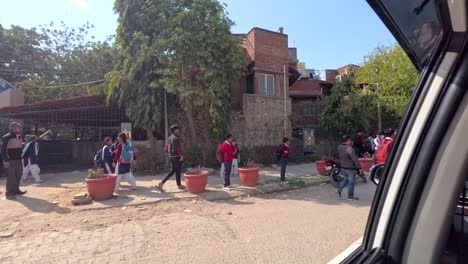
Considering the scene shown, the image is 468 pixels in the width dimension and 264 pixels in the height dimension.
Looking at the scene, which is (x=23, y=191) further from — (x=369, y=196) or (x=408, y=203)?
(x=408, y=203)

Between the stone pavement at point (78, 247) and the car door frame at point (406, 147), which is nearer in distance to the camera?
the car door frame at point (406, 147)

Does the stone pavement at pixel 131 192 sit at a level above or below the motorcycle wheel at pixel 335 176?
below

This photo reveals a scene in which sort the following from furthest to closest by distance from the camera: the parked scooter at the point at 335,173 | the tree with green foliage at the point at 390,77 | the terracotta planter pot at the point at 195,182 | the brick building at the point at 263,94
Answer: the tree with green foliage at the point at 390,77 < the brick building at the point at 263,94 < the parked scooter at the point at 335,173 < the terracotta planter pot at the point at 195,182

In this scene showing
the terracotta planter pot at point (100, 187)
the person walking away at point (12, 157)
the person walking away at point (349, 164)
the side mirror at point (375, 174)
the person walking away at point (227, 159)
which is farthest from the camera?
the person walking away at point (227, 159)

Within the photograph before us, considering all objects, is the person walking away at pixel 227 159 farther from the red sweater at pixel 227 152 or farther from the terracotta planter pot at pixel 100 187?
the terracotta planter pot at pixel 100 187

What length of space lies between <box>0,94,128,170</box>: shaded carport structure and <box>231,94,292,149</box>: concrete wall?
6.11m

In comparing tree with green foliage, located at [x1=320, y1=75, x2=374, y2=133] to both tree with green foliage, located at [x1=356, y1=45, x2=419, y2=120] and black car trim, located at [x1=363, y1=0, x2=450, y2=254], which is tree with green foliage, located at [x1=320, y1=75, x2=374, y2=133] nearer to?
tree with green foliage, located at [x1=356, y1=45, x2=419, y2=120]

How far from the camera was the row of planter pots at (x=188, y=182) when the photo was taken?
25.3ft

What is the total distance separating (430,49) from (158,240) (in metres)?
4.83

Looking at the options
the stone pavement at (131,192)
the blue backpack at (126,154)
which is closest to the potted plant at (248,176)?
the stone pavement at (131,192)

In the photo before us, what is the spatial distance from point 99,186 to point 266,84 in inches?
482

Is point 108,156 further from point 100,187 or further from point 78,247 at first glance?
point 78,247

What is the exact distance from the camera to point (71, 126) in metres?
17.8

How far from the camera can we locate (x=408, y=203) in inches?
45.5
